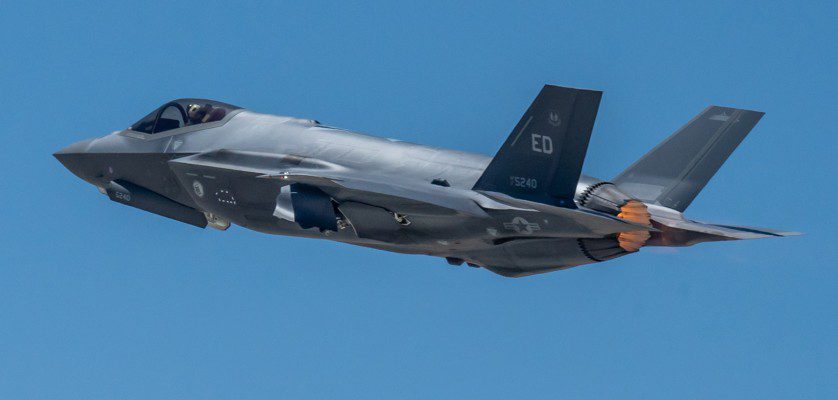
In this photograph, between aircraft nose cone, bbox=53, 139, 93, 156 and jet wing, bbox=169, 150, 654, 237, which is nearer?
jet wing, bbox=169, 150, 654, 237

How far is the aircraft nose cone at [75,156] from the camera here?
4278 cm

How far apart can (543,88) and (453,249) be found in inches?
168

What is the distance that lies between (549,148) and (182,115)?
33.6 feet

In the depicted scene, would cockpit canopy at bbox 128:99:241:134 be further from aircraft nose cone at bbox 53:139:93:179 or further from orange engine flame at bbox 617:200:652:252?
orange engine flame at bbox 617:200:652:252

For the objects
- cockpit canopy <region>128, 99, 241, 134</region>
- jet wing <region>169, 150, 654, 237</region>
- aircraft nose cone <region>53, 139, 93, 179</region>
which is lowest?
aircraft nose cone <region>53, 139, 93, 179</region>

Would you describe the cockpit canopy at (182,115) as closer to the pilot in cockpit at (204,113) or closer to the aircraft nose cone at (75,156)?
the pilot in cockpit at (204,113)

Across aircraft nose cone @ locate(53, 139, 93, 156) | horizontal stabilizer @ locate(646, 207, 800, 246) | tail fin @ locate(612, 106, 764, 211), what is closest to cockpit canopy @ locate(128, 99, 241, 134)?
aircraft nose cone @ locate(53, 139, 93, 156)

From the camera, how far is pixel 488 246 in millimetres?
37188

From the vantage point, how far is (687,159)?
38.7 m

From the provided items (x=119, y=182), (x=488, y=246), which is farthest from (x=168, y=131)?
(x=488, y=246)

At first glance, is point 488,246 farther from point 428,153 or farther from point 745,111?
point 745,111

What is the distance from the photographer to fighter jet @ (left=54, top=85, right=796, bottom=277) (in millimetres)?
35375

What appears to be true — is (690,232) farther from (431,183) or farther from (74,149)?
(74,149)

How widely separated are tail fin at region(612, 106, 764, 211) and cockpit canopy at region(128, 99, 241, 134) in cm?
912
